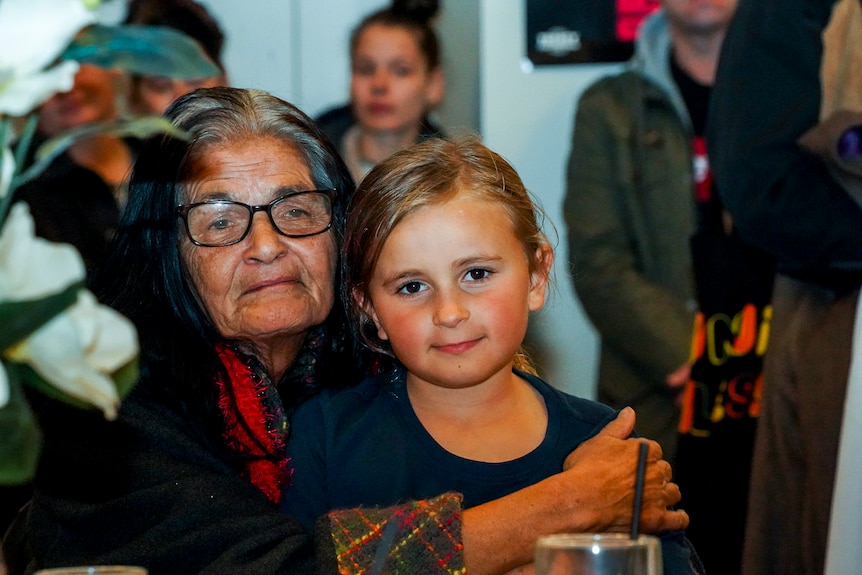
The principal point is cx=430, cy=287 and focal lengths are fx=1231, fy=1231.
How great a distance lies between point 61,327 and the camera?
0.85m

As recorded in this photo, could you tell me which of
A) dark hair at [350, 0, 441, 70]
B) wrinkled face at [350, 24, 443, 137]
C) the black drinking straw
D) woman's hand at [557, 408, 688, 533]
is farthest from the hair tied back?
the black drinking straw

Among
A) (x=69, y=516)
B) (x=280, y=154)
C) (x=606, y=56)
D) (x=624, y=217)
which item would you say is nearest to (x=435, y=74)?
(x=606, y=56)

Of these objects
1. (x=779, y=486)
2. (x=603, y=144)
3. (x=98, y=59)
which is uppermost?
(x=98, y=59)

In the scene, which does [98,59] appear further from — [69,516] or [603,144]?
[603,144]

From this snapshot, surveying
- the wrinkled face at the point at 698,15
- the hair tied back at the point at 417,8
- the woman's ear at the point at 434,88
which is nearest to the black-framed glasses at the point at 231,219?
the wrinkled face at the point at 698,15

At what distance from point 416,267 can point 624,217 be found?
190cm

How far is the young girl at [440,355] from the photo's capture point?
1.74 meters

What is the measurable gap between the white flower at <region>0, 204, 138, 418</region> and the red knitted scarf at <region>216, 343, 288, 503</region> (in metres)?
0.89

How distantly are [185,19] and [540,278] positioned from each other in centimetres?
209

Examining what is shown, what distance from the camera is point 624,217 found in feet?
11.6

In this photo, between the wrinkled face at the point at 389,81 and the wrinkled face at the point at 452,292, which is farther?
the wrinkled face at the point at 389,81

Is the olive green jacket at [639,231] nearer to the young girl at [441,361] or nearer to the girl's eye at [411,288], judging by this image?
the young girl at [441,361]

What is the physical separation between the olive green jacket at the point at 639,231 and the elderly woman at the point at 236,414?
1608 millimetres

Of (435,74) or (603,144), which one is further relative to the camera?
(435,74)
